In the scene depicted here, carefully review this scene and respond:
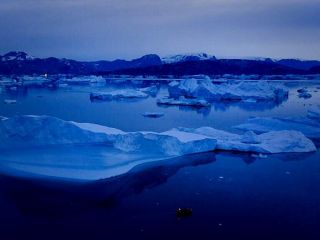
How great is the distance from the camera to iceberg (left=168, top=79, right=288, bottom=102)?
67.0 feet

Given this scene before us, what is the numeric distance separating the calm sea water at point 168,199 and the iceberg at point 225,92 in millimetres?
12383

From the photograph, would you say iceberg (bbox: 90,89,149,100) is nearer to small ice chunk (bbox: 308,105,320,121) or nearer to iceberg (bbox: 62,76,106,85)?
small ice chunk (bbox: 308,105,320,121)

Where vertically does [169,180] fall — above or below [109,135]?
below

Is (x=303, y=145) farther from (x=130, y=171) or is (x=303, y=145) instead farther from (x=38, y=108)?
(x=38, y=108)

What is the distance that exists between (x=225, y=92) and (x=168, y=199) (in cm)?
1571

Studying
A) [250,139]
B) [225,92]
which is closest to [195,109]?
[225,92]

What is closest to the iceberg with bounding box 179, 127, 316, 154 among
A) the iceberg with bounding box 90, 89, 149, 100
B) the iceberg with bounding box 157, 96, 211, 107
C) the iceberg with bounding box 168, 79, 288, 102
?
the iceberg with bounding box 157, 96, 211, 107

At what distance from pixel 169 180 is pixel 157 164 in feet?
2.87

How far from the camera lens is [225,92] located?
68.2ft

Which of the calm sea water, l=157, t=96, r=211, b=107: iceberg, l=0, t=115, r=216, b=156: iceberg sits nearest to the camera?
the calm sea water

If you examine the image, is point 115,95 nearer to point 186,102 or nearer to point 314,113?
point 186,102

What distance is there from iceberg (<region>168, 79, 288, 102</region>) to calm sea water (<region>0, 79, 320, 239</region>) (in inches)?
488

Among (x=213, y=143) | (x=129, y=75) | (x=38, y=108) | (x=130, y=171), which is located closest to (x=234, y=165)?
(x=213, y=143)

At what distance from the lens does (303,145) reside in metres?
8.53
